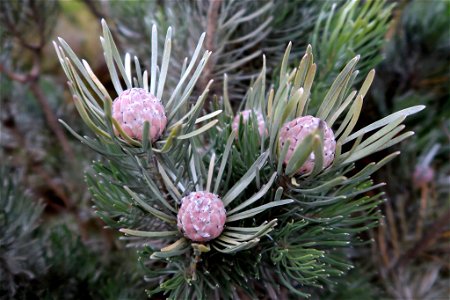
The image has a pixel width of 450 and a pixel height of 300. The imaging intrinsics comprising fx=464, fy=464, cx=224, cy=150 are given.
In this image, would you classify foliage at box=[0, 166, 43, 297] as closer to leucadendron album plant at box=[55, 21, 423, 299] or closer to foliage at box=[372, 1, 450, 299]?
leucadendron album plant at box=[55, 21, 423, 299]

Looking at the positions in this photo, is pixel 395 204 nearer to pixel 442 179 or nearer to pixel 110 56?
pixel 442 179

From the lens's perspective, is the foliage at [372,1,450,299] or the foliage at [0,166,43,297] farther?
the foliage at [372,1,450,299]

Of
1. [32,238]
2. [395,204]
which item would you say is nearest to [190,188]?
[32,238]

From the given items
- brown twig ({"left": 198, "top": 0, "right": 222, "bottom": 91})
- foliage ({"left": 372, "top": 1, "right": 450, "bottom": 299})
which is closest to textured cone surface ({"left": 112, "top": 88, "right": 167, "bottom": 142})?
brown twig ({"left": 198, "top": 0, "right": 222, "bottom": 91})

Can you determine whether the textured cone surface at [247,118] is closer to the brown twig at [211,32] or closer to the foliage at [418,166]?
the brown twig at [211,32]

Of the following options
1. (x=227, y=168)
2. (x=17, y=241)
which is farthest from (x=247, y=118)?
(x=17, y=241)
